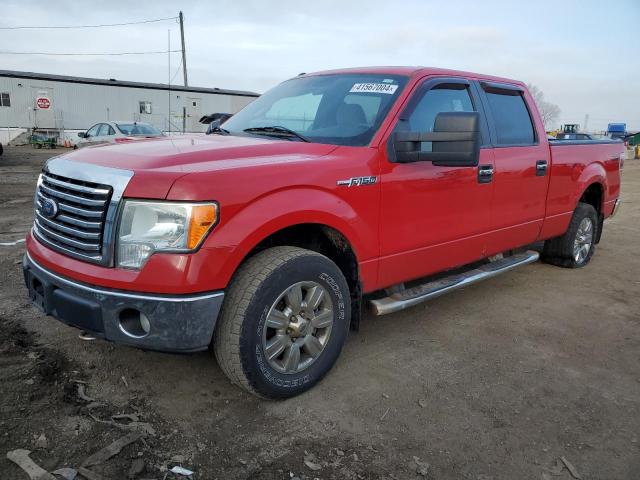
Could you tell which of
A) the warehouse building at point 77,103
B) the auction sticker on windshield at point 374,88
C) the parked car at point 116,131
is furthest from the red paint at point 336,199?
the warehouse building at point 77,103

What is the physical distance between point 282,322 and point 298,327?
0.11 meters

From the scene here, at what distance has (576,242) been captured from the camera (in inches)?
223

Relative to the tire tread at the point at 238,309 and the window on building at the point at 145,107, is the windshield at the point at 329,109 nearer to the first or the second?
the tire tread at the point at 238,309

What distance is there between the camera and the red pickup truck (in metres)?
2.43

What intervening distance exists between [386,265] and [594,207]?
149 inches

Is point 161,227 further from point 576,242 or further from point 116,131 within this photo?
point 116,131

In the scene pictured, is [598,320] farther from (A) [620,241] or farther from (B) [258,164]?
(A) [620,241]

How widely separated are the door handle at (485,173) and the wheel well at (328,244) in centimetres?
135

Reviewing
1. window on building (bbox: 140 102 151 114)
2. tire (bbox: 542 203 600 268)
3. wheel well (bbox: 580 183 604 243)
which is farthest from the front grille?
window on building (bbox: 140 102 151 114)

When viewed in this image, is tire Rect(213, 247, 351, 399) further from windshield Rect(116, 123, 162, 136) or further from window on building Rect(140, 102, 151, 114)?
window on building Rect(140, 102, 151, 114)

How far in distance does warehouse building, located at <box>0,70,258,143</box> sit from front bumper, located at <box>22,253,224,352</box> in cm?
2836

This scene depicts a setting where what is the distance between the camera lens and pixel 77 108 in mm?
33219

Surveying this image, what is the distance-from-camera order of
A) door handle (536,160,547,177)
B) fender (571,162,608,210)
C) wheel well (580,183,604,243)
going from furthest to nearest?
wheel well (580,183,604,243) → fender (571,162,608,210) → door handle (536,160,547,177)

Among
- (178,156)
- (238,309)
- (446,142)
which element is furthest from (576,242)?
(178,156)
